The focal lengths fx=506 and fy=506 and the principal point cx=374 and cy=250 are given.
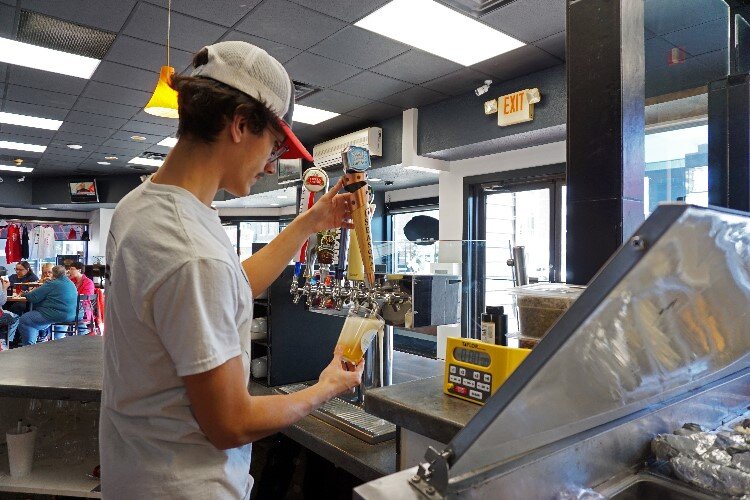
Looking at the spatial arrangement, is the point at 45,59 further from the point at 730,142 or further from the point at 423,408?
the point at 730,142

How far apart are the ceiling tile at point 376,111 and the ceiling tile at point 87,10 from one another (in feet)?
8.92

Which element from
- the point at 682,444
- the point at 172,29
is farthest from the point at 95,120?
the point at 682,444

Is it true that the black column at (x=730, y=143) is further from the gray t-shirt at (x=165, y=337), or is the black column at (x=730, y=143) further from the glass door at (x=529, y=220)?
the glass door at (x=529, y=220)

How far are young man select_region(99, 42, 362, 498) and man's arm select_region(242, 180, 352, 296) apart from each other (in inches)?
17.4

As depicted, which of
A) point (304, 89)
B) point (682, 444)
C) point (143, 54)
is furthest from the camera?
point (304, 89)

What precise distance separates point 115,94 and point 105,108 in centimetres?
65

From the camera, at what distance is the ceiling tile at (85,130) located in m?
6.67

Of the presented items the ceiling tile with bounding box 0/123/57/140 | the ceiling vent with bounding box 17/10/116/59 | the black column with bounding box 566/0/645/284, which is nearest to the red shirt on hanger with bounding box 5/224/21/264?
the ceiling tile with bounding box 0/123/57/140

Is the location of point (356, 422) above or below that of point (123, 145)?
below

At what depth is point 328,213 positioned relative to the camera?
4.83 feet

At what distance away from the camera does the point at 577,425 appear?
2.66 feet

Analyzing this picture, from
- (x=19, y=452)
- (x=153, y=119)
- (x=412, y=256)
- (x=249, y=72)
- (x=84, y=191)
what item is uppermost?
(x=153, y=119)

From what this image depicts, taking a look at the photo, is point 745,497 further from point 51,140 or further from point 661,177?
point 51,140

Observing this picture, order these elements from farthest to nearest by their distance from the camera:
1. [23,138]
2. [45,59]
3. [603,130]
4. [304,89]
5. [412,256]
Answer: [23,138], [304,89], [45,59], [412,256], [603,130]
